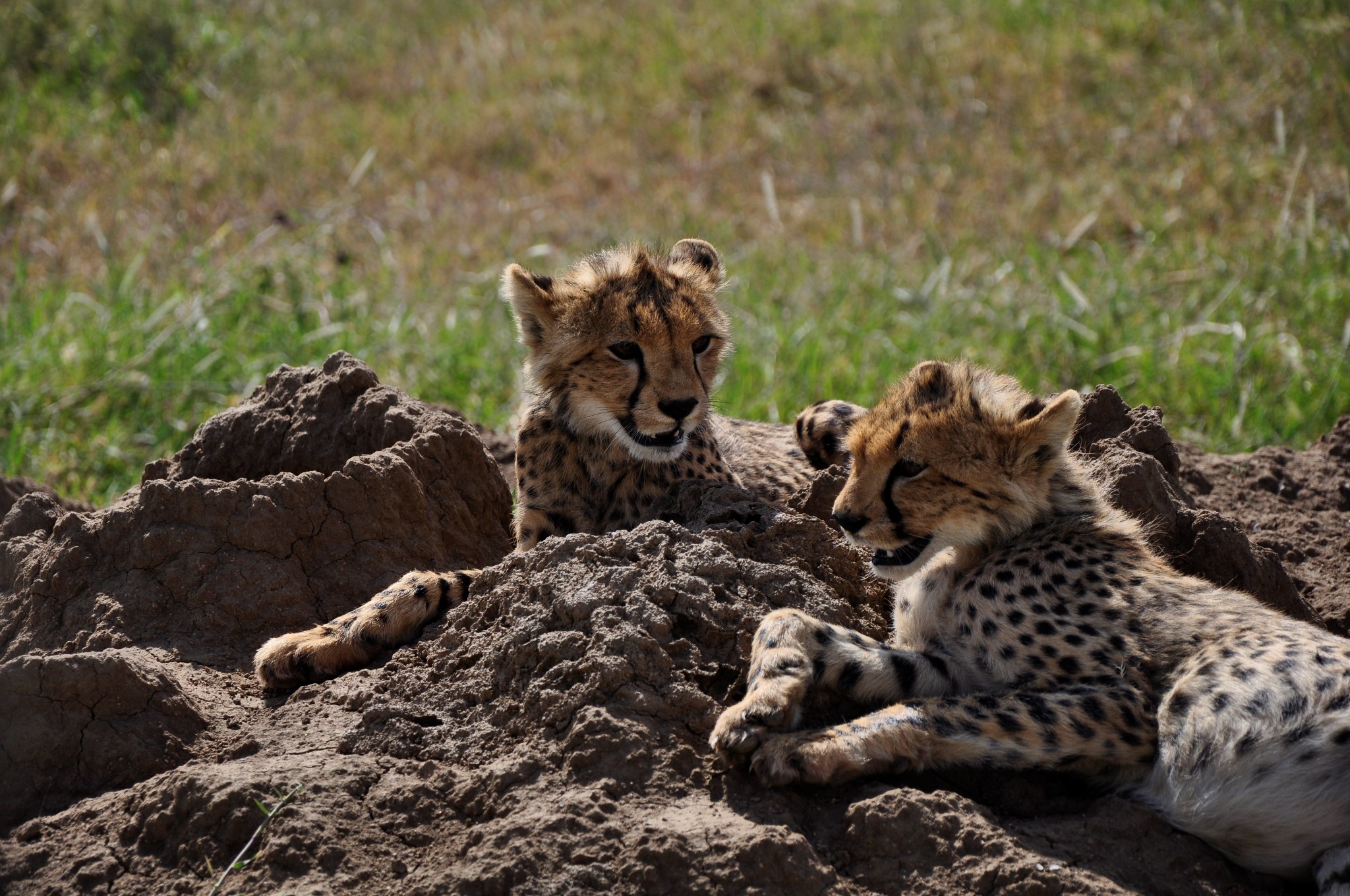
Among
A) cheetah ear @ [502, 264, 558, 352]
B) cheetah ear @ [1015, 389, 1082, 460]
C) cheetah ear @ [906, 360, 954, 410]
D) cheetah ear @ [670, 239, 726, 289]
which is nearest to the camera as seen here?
cheetah ear @ [1015, 389, 1082, 460]

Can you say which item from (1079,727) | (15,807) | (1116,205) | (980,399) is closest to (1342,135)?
(1116,205)

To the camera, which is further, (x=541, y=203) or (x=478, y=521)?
(x=541, y=203)

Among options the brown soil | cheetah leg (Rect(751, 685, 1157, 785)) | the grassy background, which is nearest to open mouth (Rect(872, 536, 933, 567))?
the brown soil

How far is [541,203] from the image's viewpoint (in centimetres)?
813

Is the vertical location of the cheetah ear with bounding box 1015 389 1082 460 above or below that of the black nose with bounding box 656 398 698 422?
below

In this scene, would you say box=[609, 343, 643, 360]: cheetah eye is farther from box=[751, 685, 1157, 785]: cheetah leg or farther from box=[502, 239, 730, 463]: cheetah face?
box=[751, 685, 1157, 785]: cheetah leg

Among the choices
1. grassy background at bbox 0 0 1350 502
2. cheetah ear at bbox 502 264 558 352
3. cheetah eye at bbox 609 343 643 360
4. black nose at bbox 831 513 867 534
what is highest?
grassy background at bbox 0 0 1350 502

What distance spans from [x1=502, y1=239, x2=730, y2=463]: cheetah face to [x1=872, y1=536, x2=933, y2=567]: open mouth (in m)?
0.69

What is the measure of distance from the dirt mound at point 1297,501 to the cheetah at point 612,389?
1469 millimetres

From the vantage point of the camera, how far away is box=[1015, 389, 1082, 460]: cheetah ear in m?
2.85

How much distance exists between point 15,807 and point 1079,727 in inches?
78.7

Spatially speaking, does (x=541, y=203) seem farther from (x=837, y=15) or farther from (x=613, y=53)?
(x=837, y=15)

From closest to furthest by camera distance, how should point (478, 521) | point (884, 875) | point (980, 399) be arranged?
point (884, 875) → point (980, 399) → point (478, 521)

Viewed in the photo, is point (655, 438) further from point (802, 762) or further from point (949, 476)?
point (802, 762)
